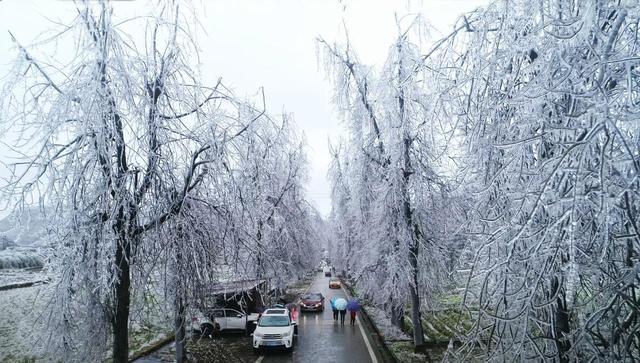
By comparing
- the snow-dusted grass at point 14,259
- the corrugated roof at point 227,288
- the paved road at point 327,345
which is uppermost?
the snow-dusted grass at point 14,259

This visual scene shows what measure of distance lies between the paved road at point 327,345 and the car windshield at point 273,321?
105 centimetres

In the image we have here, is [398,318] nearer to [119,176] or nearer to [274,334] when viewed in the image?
[274,334]

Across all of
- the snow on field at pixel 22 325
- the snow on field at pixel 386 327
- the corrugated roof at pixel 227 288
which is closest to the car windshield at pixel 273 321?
the corrugated roof at pixel 227 288

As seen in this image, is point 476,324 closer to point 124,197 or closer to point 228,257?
point 124,197

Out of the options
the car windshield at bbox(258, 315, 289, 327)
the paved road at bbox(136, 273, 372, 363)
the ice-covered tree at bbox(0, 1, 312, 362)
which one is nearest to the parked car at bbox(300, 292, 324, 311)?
the paved road at bbox(136, 273, 372, 363)

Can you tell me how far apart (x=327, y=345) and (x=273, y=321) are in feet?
7.95

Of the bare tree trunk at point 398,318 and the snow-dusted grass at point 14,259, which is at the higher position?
the snow-dusted grass at point 14,259

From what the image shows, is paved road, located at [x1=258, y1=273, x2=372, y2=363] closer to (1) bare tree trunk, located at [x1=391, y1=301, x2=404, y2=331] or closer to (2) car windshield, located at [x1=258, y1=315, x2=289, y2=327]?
(2) car windshield, located at [x1=258, y1=315, x2=289, y2=327]

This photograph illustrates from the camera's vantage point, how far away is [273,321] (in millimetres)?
15391

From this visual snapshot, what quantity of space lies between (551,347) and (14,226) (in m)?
7.71

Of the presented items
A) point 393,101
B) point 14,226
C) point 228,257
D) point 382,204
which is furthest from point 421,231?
point 14,226

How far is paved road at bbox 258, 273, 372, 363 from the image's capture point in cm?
1361

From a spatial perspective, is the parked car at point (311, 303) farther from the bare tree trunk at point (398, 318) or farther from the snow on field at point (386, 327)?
the bare tree trunk at point (398, 318)

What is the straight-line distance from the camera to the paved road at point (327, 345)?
13.6 meters
